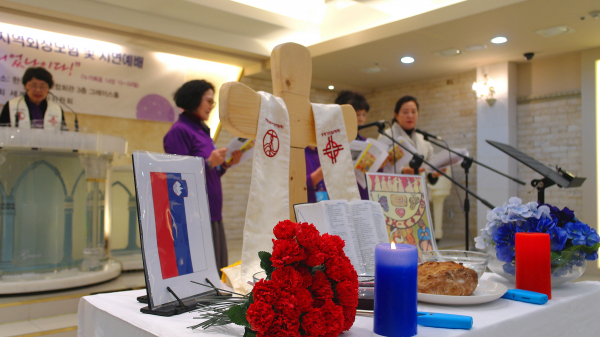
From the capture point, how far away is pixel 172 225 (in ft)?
3.29

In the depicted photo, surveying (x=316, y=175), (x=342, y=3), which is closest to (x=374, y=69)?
(x=342, y=3)

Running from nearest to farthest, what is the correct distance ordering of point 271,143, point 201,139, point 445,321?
point 445,321 → point 271,143 → point 201,139

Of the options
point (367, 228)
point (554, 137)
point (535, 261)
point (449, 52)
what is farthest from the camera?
point (554, 137)

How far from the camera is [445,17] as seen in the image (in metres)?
4.78

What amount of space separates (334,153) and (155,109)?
196 inches

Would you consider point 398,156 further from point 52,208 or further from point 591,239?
point 52,208

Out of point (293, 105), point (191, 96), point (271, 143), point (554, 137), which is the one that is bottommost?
point (271, 143)

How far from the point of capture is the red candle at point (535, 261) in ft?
3.60

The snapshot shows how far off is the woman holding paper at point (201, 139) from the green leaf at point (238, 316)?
1.83 m

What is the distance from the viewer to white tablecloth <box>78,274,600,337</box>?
83cm

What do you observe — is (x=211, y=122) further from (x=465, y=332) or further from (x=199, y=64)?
(x=465, y=332)

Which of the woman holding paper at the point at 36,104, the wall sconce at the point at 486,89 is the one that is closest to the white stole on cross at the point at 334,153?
the woman holding paper at the point at 36,104

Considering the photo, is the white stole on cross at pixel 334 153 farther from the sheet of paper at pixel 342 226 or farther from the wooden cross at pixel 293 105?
the sheet of paper at pixel 342 226

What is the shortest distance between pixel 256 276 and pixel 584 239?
2.86 feet
